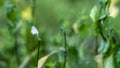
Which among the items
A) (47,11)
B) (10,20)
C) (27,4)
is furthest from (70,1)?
(10,20)

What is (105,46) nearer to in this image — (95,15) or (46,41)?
(95,15)

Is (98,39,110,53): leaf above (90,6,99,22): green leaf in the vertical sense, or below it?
below

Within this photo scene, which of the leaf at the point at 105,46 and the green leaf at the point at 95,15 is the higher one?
the green leaf at the point at 95,15

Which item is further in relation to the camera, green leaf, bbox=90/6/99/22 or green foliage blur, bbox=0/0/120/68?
green foliage blur, bbox=0/0/120/68

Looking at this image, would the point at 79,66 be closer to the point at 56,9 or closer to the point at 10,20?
the point at 10,20

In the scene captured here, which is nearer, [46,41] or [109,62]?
[109,62]

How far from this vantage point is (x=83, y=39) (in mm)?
1659

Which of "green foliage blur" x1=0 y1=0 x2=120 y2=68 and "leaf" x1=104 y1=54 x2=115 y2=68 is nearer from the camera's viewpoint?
"leaf" x1=104 y1=54 x2=115 y2=68

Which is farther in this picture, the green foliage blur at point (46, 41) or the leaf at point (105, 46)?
the green foliage blur at point (46, 41)

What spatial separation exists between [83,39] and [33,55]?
22 cm

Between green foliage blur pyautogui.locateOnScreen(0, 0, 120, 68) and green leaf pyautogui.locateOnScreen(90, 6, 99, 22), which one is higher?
green leaf pyautogui.locateOnScreen(90, 6, 99, 22)

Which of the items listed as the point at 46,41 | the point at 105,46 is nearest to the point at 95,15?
the point at 105,46

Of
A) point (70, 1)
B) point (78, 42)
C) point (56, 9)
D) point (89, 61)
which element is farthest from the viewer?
point (70, 1)

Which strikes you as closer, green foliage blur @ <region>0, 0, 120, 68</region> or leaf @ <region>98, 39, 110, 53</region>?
leaf @ <region>98, 39, 110, 53</region>
